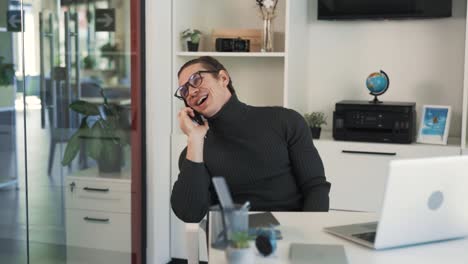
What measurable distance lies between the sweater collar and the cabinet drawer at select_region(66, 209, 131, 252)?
142 centimetres

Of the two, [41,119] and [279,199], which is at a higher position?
[41,119]

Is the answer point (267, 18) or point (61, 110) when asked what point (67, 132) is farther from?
point (267, 18)

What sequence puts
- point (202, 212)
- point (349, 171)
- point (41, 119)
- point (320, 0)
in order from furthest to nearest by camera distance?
point (320, 0) < point (349, 171) < point (41, 119) < point (202, 212)

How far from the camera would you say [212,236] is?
192 cm

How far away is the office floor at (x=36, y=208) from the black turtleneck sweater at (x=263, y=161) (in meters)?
0.98

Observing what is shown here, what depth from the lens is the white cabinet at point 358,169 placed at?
4023 millimetres

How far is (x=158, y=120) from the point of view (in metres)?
4.25

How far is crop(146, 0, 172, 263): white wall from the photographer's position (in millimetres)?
4180

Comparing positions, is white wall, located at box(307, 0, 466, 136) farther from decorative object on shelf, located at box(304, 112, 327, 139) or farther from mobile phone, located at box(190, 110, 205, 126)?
mobile phone, located at box(190, 110, 205, 126)

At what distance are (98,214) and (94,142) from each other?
1.44 ft

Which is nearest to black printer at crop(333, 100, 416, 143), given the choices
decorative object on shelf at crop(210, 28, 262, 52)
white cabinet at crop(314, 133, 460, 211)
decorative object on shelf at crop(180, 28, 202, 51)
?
white cabinet at crop(314, 133, 460, 211)

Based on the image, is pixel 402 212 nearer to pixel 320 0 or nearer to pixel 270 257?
pixel 270 257

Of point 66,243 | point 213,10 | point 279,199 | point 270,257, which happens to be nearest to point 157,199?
point 66,243

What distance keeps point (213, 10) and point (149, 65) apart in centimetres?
81
